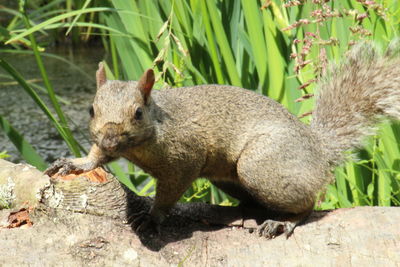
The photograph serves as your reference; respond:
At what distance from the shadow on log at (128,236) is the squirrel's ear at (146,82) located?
A: 25 cm

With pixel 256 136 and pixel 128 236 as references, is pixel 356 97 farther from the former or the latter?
pixel 128 236

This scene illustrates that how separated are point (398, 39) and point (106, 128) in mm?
964

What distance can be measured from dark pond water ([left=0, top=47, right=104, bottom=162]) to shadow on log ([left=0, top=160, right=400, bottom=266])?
180 cm

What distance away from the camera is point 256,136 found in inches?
81.0

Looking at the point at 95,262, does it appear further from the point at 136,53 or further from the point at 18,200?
the point at 136,53

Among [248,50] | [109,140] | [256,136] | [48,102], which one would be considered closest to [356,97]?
[256,136]

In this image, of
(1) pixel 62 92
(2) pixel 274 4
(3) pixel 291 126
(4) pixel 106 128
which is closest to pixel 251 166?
(3) pixel 291 126

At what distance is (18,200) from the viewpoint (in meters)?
1.84

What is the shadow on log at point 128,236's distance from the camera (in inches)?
65.3

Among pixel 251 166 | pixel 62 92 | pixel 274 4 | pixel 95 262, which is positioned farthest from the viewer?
pixel 62 92

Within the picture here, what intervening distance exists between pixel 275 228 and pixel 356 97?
0.51 meters

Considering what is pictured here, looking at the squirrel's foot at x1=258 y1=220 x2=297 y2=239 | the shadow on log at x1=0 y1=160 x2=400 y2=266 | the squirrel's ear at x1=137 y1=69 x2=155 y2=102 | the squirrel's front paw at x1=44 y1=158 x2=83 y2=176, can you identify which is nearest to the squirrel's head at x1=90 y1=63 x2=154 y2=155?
the squirrel's ear at x1=137 y1=69 x2=155 y2=102

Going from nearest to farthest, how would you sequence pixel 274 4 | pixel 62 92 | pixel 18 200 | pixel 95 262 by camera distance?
1. pixel 95 262
2. pixel 18 200
3. pixel 274 4
4. pixel 62 92

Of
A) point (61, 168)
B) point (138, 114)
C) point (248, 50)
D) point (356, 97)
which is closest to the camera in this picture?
point (138, 114)
